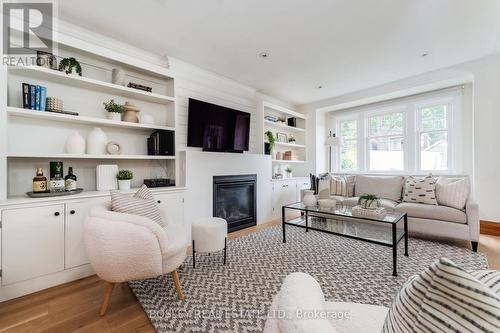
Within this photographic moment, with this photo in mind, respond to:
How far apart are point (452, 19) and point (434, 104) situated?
2207 mm

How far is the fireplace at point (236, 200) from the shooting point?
11.1 ft

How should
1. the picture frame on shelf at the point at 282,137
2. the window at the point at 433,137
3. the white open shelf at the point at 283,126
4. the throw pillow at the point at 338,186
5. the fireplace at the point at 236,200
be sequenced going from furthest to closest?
the picture frame on shelf at the point at 282,137
the white open shelf at the point at 283,126
the throw pillow at the point at 338,186
the window at the point at 433,137
the fireplace at the point at 236,200

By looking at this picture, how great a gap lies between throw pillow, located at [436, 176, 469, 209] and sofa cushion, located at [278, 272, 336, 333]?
326 cm

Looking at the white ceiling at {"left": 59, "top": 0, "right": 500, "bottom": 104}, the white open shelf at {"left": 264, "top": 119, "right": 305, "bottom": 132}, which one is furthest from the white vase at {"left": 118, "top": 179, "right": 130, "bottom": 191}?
the white open shelf at {"left": 264, "top": 119, "right": 305, "bottom": 132}

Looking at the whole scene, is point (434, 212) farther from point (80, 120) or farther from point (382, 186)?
point (80, 120)

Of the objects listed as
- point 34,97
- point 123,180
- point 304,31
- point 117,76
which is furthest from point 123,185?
point 304,31

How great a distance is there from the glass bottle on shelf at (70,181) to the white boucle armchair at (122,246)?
2.92 feet

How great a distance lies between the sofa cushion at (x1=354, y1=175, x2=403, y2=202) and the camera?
11.9ft

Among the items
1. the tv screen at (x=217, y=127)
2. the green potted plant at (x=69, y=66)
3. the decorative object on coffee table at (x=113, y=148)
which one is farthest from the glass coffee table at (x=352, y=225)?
the green potted plant at (x=69, y=66)

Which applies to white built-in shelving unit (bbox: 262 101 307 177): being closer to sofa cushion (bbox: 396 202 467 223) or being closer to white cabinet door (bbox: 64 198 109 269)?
sofa cushion (bbox: 396 202 467 223)

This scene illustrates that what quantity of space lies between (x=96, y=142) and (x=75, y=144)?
0.18m

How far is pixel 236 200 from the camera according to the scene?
3664 millimetres

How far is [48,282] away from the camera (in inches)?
76.0

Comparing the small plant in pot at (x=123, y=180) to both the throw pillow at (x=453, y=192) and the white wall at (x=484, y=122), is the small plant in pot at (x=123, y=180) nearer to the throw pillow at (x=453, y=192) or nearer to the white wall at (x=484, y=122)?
the throw pillow at (x=453, y=192)
